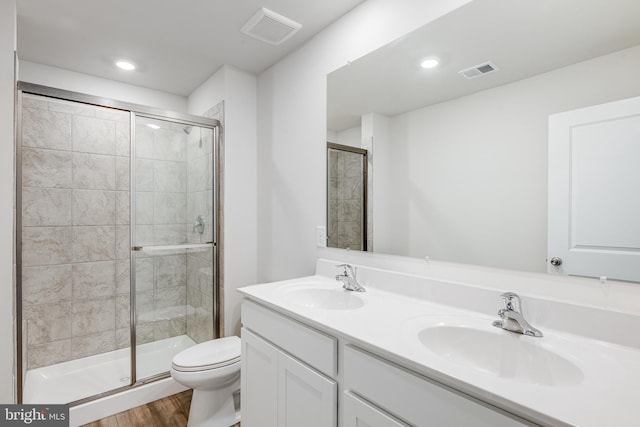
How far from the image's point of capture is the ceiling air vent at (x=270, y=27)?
1.73 meters

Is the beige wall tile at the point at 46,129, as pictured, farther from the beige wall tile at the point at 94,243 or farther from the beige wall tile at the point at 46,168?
the beige wall tile at the point at 94,243

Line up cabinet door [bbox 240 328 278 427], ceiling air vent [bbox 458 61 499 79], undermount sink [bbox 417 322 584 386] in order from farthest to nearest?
1. cabinet door [bbox 240 328 278 427]
2. ceiling air vent [bbox 458 61 499 79]
3. undermount sink [bbox 417 322 584 386]

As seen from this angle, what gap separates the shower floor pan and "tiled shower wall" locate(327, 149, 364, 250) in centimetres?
159

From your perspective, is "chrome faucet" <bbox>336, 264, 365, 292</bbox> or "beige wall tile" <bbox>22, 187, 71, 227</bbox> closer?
"chrome faucet" <bbox>336, 264, 365, 292</bbox>

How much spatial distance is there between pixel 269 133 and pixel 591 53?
1849 millimetres

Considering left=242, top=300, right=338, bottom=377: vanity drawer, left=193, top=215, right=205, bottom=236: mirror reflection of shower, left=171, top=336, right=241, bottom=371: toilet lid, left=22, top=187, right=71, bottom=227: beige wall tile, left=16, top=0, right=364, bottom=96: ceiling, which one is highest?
left=16, top=0, right=364, bottom=96: ceiling

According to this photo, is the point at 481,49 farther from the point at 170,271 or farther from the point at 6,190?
the point at 170,271

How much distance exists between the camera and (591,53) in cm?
96

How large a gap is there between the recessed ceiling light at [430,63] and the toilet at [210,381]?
6.17ft

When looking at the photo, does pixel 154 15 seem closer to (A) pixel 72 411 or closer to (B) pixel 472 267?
(B) pixel 472 267

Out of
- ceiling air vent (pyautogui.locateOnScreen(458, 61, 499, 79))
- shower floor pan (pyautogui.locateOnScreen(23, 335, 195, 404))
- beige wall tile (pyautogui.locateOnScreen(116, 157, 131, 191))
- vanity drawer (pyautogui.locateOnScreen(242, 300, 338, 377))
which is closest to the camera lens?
vanity drawer (pyautogui.locateOnScreen(242, 300, 338, 377))

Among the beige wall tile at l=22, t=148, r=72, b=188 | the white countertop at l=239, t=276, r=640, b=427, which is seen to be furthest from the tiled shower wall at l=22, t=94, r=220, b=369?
the white countertop at l=239, t=276, r=640, b=427

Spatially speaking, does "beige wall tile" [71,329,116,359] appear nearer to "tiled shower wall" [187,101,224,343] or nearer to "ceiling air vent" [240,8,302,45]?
"tiled shower wall" [187,101,224,343]

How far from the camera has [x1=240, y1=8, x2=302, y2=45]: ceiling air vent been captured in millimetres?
1732
